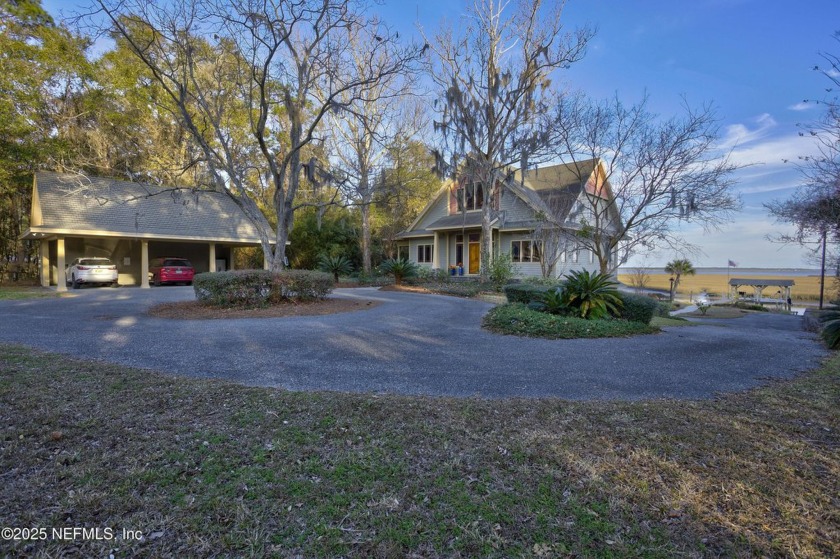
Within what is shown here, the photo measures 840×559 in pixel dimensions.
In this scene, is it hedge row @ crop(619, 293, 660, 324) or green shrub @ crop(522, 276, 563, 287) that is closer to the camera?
hedge row @ crop(619, 293, 660, 324)

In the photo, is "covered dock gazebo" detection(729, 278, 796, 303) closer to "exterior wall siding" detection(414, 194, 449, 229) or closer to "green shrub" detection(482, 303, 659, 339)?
"exterior wall siding" detection(414, 194, 449, 229)

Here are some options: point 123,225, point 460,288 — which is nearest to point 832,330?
point 460,288

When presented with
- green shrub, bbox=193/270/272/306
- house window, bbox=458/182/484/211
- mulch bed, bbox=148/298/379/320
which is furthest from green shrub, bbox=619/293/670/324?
house window, bbox=458/182/484/211

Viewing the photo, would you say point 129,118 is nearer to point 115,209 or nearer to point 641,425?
point 115,209

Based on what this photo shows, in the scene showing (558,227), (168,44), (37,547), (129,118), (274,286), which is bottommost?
(37,547)

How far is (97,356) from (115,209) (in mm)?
18335

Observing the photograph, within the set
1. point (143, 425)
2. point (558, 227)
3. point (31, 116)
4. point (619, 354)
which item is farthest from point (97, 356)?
point (31, 116)

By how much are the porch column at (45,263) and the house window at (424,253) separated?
64.1ft

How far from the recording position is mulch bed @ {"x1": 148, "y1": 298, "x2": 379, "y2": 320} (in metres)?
10.3

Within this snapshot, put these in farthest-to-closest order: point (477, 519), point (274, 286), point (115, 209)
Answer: point (115, 209) < point (274, 286) < point (477, 519)

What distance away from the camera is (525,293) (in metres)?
11.1

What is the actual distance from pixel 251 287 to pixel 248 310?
70cm

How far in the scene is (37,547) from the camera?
2.14 m

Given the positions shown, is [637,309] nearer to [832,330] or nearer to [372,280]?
[832,330]
